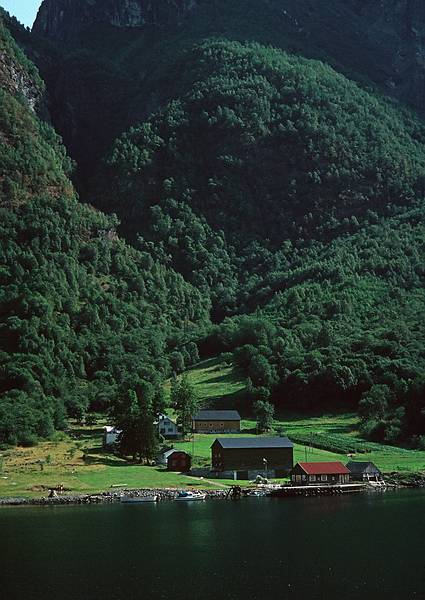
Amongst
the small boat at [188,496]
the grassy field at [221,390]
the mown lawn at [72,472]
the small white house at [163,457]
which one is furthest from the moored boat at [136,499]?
the grassy field at [221,390]

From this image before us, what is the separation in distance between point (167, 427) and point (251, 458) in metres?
29.0

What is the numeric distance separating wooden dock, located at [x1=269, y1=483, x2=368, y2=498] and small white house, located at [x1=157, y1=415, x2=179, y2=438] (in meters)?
38.4

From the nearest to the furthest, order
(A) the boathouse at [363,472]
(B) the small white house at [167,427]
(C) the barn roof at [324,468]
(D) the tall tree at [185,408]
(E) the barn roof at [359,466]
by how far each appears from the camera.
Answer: (C) the barn roof at [324,468] → (A) the boathouse at [363,472] → (E) the barn roof at [359,466] → (B) the small white house at [167,427] → (D) the tall tree at [185,408]

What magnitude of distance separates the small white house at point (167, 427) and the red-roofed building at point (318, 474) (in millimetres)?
36024

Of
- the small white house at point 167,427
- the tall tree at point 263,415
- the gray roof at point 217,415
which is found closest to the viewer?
the small white house at point 167,427

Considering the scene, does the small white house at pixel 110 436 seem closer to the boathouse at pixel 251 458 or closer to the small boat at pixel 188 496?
the boathouse at pixel 251 458

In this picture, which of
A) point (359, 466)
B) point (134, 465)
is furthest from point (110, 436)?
point (359, 466)

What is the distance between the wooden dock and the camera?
11319cm

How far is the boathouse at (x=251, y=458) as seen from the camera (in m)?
125

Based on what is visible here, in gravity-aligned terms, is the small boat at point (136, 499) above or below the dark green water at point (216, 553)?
above

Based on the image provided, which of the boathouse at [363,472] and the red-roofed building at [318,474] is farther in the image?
the boathouse at [363,472]

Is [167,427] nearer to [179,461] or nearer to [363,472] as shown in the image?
[179,461]

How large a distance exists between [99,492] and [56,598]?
53.5m

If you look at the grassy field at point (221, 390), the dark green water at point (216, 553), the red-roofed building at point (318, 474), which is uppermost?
the grassy field at point (221, 390)
